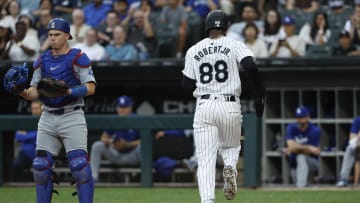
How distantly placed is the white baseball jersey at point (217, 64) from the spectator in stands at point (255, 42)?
5.56m

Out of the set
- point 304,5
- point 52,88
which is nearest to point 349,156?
point 304,5

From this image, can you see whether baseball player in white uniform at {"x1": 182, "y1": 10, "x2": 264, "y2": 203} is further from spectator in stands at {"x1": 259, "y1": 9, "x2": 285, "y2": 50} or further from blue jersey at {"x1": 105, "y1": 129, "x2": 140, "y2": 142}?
spectator in stands at {"x1": 259, "y1": 9, "x2": 285, "y2": 50}

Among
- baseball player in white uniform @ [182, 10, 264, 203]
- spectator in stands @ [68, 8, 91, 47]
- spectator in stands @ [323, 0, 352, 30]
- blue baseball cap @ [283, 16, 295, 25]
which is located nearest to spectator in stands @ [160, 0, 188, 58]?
spectator in stands @ [68, 8, 91, 47]

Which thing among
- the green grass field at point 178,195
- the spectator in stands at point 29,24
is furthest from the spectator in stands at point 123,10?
the green grass field at point 178,195

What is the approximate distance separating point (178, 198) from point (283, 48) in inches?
151

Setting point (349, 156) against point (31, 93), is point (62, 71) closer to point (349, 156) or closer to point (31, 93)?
point (31, 93)

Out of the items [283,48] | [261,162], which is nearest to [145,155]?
[261,162]

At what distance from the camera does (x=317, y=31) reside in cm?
1384

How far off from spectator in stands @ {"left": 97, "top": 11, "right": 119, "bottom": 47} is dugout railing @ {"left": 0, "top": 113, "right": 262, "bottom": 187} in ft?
5.96

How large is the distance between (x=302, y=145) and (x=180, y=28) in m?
2.67

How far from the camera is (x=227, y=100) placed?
7723 millimetres

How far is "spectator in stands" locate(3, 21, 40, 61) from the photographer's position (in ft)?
46.6

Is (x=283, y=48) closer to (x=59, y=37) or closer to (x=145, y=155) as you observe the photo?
(x=145, y=155)

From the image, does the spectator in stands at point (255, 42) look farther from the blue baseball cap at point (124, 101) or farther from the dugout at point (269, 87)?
the blue baseball cap at point (124, 101)
